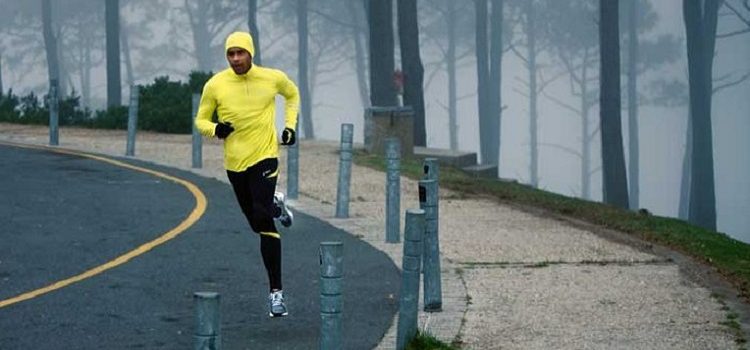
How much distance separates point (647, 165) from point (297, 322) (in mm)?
76181

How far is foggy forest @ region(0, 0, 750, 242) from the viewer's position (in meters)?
76.2

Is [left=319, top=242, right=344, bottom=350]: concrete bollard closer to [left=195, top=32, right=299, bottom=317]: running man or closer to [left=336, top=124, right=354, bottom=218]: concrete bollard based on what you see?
[left=195, top=32, right=299, bottom=317]: running man

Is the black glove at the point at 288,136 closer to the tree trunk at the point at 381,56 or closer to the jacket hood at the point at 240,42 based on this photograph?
the jacket hood at the point at 240,42

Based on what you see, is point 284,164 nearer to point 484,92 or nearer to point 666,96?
point 484,92

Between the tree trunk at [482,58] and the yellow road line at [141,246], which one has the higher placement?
the tree trunk at [482,58]

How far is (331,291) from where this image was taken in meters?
9.00

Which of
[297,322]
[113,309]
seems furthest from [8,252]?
[297,322]

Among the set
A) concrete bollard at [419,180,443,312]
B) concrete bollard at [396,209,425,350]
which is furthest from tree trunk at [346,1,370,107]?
concrete bollard at [396,209,425,350]

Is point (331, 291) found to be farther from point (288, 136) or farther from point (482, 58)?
point (482, 58)

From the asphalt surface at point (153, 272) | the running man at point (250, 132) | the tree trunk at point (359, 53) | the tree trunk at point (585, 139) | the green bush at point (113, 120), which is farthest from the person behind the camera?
the tree trunk at point (585, 139)

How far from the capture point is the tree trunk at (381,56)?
1556 inches

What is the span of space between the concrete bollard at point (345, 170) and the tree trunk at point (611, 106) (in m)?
21.2

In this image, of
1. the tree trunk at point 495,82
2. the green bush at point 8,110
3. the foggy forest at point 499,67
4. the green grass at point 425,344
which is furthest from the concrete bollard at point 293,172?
the tree trunk at point 495,82

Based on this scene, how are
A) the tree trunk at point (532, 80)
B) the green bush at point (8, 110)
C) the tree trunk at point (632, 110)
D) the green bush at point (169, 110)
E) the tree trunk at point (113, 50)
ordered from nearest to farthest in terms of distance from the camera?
the green bush at point (169, 110), the green bush at point (8, 110), the tree trunk at point (113, 50), the tree trunk at point (632, 110), the tree trunk at point (532, 80)
